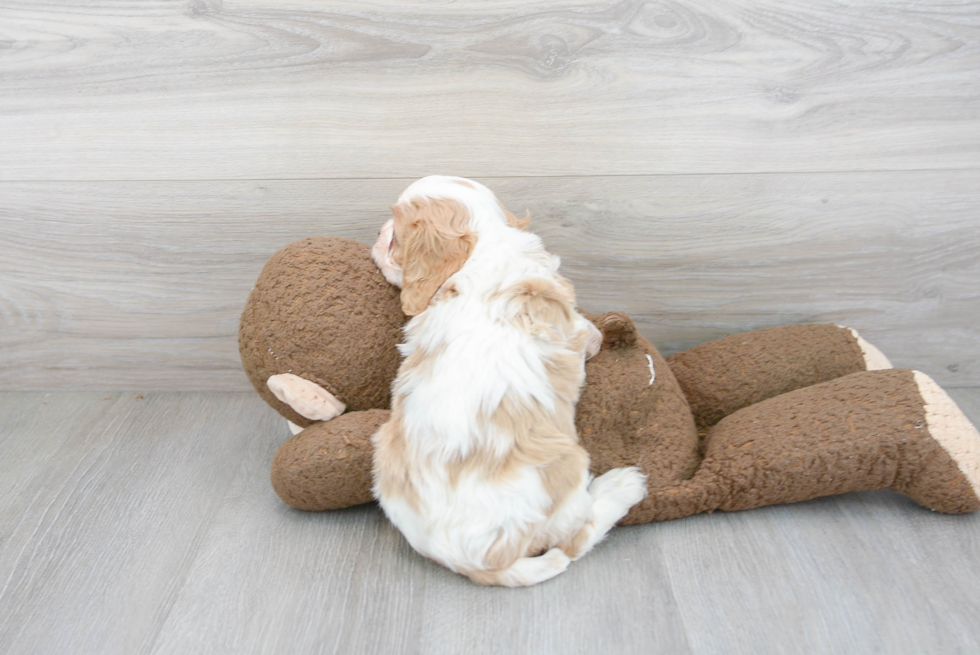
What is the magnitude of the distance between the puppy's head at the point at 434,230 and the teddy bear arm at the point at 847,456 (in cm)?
52

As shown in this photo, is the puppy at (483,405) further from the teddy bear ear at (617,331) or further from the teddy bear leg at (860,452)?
the teddy bear leg at (860,452)

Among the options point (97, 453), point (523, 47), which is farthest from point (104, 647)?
point (523, 47)

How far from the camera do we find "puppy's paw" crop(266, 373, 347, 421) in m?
1.18

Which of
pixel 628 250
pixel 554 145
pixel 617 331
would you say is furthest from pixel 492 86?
pixel 617 331

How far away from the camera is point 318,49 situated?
53.7 inches

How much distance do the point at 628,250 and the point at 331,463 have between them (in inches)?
30.1

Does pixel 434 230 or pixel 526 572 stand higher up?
pixel 434 230

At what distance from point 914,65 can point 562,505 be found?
110 cm

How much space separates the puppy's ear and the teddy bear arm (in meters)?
0.51

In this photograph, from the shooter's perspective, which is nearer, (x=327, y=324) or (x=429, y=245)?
(x=429, y=245)

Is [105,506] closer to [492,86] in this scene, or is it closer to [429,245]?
[429,245]

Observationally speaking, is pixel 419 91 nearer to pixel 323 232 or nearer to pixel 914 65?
pixel 323 232

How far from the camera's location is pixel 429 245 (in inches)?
41.9

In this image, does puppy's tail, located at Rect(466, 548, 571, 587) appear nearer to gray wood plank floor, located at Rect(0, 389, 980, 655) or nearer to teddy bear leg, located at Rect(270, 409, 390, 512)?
gray wood plank floor, located at Rect(0, 389, 980, 655)
